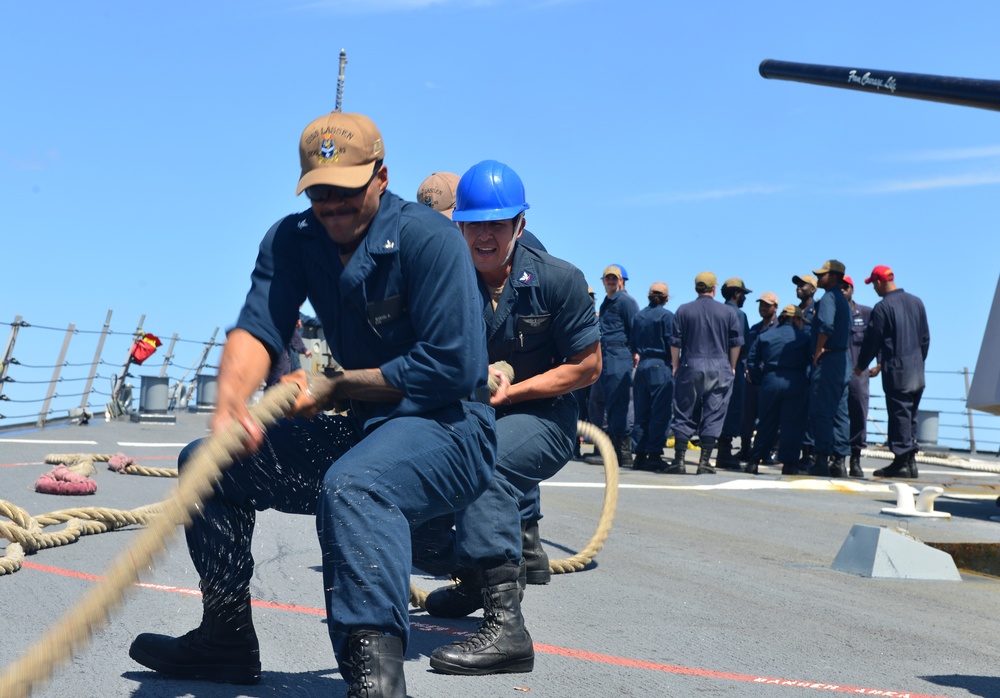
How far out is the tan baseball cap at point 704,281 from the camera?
45.5 ft

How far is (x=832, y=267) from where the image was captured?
42.8 ft

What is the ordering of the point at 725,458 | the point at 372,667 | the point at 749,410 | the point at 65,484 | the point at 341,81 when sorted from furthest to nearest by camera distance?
the point at 341,81, the point at 749,410, the point at 725,458, the point at 65,484, the point at 372,667

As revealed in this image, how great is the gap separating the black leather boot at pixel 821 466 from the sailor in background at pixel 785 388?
0.36 meters

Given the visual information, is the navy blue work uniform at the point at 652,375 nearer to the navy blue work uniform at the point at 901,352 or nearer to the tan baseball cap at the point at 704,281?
the tan baseball cap at the point at 704,281

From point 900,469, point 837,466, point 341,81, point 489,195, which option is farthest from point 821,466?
point 341,81

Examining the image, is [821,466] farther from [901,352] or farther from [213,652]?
[213,652]

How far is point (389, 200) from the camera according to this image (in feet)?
11.5

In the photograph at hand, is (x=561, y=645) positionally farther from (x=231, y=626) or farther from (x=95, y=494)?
(x=95, y=494)

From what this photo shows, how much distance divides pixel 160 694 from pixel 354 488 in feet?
3.09

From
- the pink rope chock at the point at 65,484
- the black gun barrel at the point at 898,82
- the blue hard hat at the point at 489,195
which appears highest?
the black gun barrel at the point at 898,82

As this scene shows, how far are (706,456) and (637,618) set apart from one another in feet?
29.9

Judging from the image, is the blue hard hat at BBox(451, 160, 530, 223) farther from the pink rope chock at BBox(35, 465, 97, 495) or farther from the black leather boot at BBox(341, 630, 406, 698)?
the pink rope chock at BBox(35, 465, 97, 495)

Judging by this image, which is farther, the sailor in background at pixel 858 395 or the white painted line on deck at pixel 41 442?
the sailor in background at pixel 858 395

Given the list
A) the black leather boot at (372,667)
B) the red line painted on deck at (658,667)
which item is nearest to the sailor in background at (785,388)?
the red line painted on deck at (658,667)
